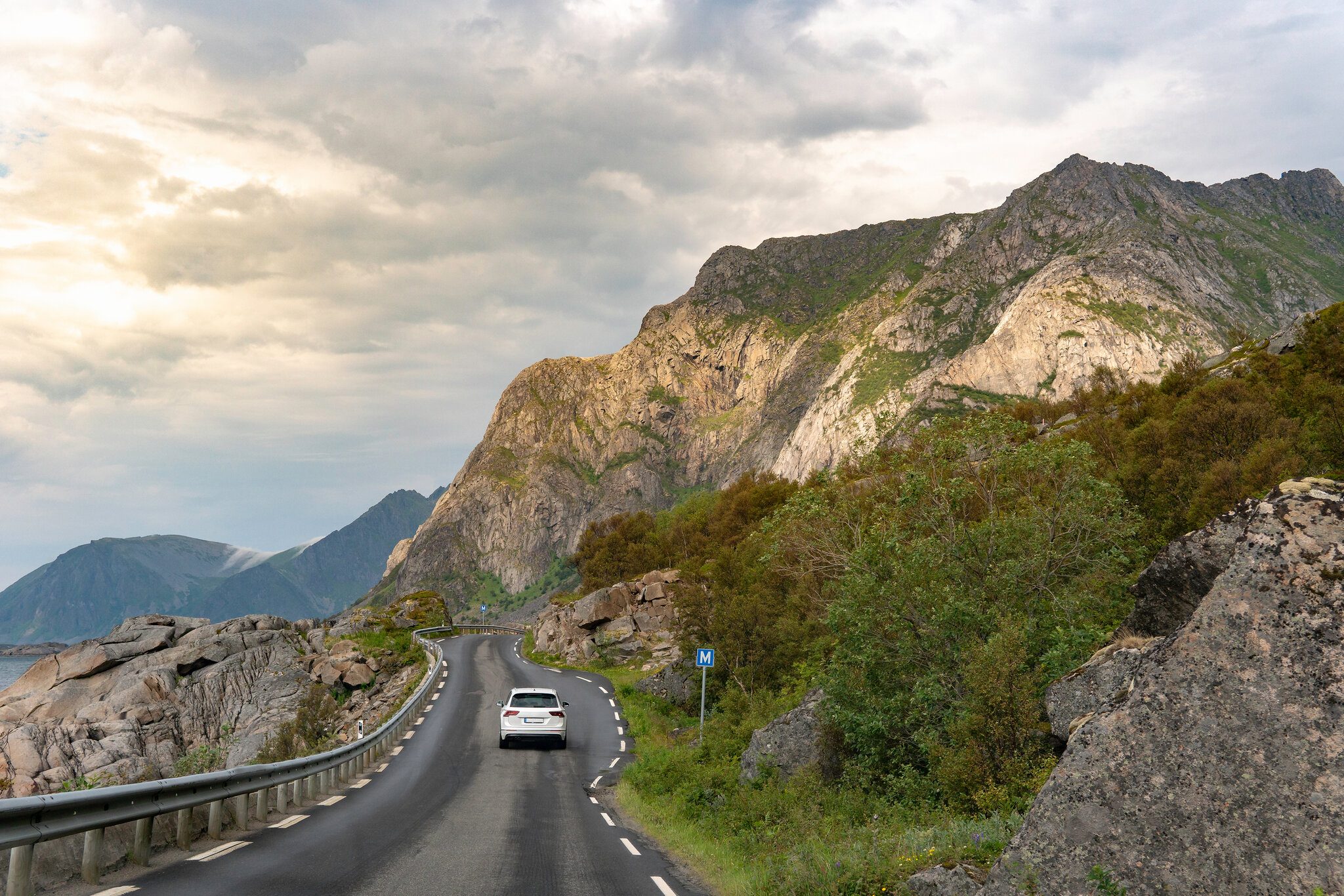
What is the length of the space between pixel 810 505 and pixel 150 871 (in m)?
15.5

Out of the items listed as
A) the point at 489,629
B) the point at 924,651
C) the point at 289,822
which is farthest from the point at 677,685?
the point at 489,629

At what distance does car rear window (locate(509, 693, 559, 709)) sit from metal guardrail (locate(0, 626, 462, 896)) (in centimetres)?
930

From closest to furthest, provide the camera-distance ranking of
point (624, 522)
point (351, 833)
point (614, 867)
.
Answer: point (614, 867)
point (351, 833)
point (624, 522)

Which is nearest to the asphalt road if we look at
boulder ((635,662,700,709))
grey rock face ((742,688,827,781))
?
grey rock face ((742,688,827,781))

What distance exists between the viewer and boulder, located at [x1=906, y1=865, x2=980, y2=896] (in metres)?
6.21

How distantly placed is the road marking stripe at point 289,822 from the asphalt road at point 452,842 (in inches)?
3.2

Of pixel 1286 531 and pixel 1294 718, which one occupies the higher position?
pixel 1286 531

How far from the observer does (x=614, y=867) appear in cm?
1055

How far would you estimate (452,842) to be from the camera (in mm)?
11242

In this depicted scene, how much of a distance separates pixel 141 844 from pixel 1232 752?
1045 centimetres

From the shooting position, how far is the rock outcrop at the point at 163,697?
126ft

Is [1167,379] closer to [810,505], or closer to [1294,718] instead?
[810,505]

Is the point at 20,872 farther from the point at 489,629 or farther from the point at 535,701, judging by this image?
the point at 489,629

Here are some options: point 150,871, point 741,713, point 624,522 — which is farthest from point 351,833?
point 624,522
